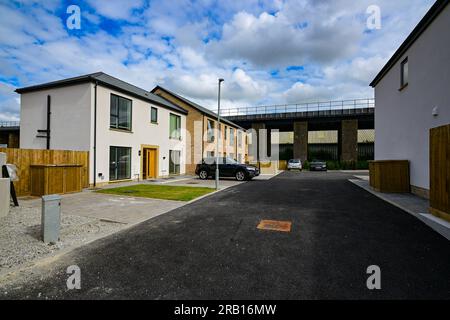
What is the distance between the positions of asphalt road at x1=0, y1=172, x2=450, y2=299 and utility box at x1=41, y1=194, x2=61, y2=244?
86 cm

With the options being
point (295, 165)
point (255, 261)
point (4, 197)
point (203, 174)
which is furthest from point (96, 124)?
point (295, 165)

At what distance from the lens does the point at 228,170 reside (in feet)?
55.4

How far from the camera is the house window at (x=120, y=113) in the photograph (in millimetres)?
13734

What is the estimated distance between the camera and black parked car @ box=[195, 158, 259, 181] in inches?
651

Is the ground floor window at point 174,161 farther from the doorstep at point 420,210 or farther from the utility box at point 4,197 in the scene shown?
the doorstep at point 420,210

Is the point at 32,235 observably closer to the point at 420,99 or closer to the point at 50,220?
the point at 50,220

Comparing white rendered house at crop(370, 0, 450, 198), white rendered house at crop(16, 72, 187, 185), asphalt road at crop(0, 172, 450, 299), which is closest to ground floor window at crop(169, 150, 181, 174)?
white rendered house at crop(16, 72, 187, 185)

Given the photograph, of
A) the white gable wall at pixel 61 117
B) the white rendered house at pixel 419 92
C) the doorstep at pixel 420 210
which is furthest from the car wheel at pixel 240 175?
the white gable wall at pixel 61 117

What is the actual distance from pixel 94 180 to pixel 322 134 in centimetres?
3799

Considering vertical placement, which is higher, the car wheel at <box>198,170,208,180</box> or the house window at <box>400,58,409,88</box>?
the house window at <box>400,58,409,88</box>

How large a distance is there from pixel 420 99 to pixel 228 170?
11308 mm

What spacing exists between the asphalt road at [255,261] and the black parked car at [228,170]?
1041cm

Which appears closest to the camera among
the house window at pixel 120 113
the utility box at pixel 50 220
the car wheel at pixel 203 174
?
the utility box at pixel 50 220

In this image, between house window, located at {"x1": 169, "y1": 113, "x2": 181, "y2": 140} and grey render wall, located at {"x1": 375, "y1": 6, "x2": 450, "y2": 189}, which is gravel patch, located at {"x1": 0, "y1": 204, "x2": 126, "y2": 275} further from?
house window, located at {"x1": 169, "y1": 113, "x2": 181, "y2": 140}
